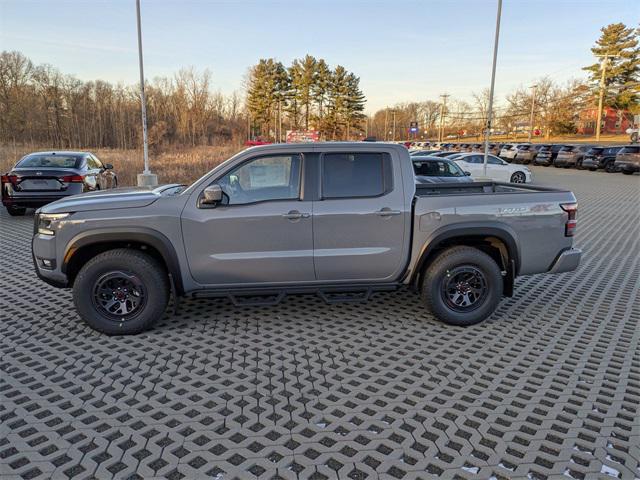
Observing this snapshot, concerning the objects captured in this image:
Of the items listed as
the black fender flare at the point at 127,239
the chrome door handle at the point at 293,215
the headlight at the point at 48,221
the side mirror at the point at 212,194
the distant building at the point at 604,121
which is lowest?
the black fender flare at the point at 127,239

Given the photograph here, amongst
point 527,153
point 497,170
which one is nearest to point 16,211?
point 497,170

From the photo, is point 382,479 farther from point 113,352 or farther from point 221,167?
point 221,167

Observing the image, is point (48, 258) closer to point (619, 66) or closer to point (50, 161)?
point (50, 161)

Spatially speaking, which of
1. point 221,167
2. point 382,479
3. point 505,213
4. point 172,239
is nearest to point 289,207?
point 221,167

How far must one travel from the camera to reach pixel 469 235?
4785mm

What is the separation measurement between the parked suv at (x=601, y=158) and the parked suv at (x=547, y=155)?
169 inches

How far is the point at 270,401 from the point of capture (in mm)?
3389

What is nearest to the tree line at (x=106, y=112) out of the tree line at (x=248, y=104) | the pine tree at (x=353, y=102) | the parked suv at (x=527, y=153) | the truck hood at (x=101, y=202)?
the tree line at (x=248, y=104)

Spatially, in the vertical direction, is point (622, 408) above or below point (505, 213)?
below

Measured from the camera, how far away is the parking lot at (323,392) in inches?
108

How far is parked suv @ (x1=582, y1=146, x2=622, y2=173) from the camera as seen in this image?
2913cm

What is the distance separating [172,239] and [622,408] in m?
3.90

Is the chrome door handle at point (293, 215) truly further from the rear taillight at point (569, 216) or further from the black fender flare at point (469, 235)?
the rear taillight at point (569, 216)

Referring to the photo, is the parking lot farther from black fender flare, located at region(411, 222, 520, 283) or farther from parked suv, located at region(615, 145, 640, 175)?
parked suv, located at region(615, 145, 640, 175)
